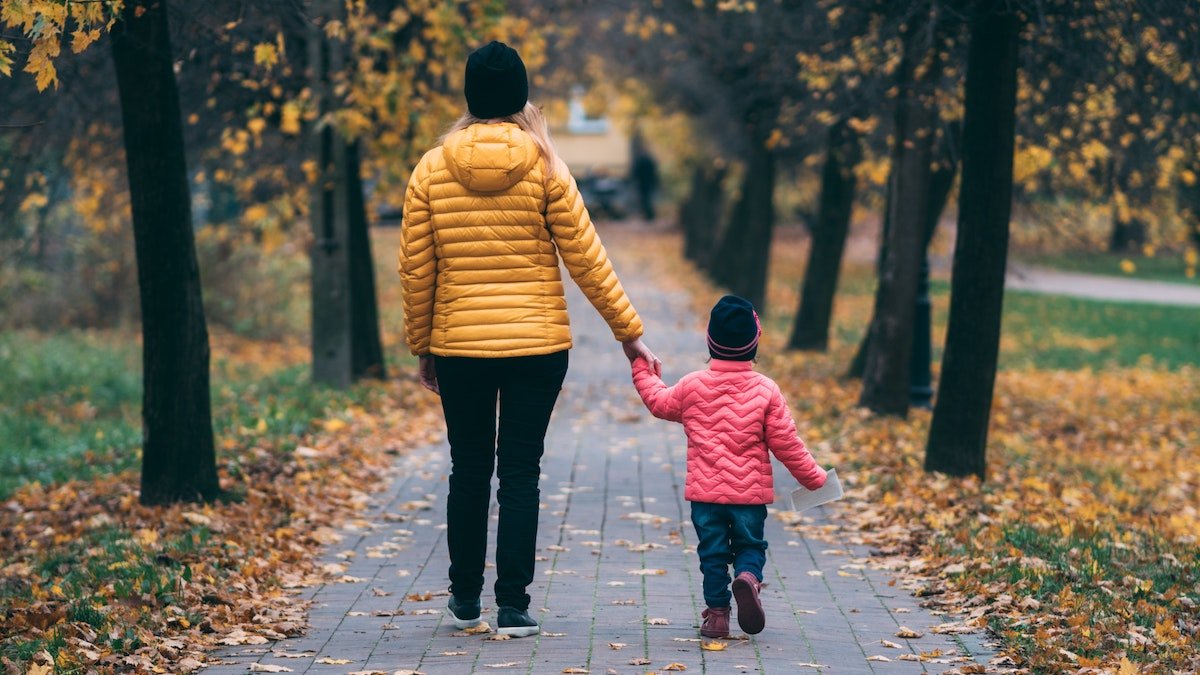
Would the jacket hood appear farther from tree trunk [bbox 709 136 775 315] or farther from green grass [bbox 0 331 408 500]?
tree trunk [bbox 709 136 775 315]

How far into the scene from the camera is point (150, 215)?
8.01 meters

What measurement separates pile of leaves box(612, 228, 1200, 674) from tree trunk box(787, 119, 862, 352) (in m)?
1.14

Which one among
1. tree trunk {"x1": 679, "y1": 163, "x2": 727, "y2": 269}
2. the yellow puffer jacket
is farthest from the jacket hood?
tree trunk {"x1": 679, "y1": 163, "x2": 727, "y2": 269}

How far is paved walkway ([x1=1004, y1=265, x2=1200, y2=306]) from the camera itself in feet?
110

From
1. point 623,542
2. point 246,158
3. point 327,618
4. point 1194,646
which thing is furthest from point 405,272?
point 246,158

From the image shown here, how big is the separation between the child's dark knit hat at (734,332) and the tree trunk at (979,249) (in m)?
4.03

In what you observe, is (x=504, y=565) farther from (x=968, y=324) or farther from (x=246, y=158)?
(x=246, y=158)

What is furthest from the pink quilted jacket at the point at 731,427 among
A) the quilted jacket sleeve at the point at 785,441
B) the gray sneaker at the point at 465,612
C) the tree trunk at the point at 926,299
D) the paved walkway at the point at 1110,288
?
the paved walkway at the point at 1110,288

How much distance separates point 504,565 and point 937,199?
393 inches

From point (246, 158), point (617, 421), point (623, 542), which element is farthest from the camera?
point (246, 158)

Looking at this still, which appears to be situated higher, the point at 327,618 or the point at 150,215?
the point at 150,215

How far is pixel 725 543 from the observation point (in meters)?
5.54

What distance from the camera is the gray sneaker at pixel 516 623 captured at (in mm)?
5473

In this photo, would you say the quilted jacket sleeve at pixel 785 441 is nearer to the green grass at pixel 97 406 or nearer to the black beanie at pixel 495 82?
the black beanie at pixel 495 82
